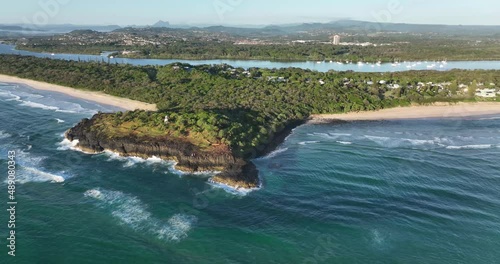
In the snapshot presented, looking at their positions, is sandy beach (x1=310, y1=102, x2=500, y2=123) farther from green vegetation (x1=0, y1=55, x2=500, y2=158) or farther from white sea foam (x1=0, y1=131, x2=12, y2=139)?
white sea foam (x1=0, y1=131, x2=12, y2=139)

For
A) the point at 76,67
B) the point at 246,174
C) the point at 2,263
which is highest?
the point at 76,67

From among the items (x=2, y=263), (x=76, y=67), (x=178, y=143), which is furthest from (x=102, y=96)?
(x=2, y=263)

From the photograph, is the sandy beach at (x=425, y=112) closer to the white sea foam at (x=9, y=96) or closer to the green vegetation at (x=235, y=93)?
the green vegetation at (x=235, y=93)

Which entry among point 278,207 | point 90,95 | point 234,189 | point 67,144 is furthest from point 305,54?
point 278,207

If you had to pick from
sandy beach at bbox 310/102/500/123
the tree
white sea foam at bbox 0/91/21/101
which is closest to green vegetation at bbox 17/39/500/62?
the tree

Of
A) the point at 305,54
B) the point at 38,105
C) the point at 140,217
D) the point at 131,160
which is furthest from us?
the point at 305,54

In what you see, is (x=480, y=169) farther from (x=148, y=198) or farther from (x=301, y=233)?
(x=148, y=198)

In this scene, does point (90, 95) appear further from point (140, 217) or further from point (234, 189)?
point (140, 217)
